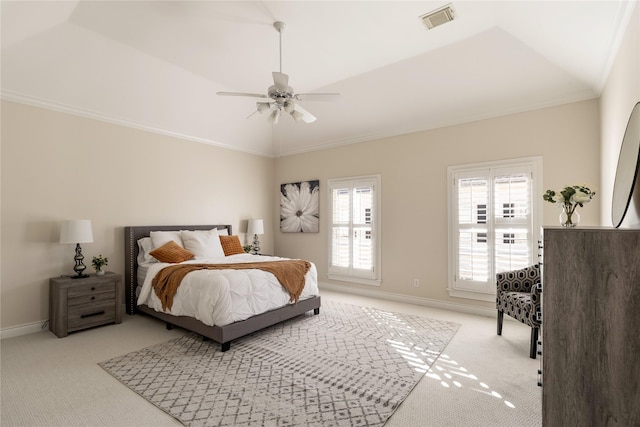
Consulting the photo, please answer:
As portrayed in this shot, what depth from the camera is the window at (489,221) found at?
13.0 feet

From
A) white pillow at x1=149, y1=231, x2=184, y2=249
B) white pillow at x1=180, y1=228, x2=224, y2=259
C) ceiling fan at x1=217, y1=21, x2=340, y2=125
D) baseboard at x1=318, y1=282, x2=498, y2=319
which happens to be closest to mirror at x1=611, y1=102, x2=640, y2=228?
ceiling fan at x1=217, y1=21, x2=340, y2=125

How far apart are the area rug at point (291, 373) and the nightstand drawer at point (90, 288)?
118 cm

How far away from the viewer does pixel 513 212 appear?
13.3 ft

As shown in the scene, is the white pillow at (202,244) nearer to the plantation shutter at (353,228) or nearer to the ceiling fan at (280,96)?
the plantation shutter at (353,228)

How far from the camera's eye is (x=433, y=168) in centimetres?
473

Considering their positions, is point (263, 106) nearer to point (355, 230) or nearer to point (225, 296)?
point (225, 296)

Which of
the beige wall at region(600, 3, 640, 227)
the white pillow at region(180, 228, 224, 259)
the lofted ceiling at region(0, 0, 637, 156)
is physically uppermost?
the lofted ceiling at region(0, 0, 637, 156)

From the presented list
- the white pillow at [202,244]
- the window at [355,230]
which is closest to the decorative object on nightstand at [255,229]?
the white pillow at [202,244]

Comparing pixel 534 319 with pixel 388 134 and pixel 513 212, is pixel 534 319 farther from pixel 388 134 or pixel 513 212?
pixel 388 134

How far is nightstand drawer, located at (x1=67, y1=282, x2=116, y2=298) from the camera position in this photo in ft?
11.8

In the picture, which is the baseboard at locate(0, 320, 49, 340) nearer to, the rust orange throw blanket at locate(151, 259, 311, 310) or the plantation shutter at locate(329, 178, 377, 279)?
the rust orange throw blanket at locate(151, 259, 311, 310)

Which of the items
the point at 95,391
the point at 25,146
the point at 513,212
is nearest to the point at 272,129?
Result: the point at 25,146

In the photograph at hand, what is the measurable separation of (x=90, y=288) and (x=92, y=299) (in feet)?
0.45

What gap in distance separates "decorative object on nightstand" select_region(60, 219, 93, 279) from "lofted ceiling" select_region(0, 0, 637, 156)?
4.89ft
